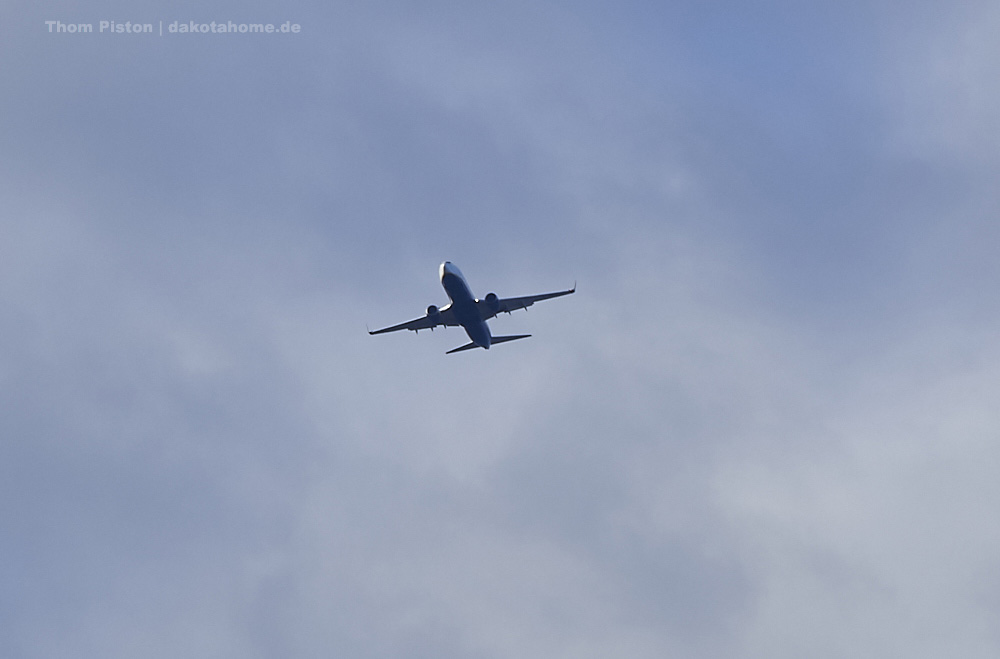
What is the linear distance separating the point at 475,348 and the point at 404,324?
411 inches

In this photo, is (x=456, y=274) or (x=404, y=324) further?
(x=404, y=324)

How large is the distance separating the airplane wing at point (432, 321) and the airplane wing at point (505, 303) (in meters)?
4.05

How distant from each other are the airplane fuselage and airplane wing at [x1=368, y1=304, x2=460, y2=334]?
1.88m

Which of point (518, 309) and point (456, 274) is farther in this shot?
point (518, 309)

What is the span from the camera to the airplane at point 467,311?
129 meters

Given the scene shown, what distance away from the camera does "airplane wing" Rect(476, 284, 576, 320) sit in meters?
135

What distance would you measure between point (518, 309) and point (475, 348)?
742cm

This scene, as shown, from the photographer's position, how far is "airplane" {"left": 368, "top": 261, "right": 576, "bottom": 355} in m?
129

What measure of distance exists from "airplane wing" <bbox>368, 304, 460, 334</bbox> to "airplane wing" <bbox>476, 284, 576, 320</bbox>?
405 centimetres

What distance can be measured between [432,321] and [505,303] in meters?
9.46

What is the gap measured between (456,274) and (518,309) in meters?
14.4

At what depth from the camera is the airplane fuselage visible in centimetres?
12875

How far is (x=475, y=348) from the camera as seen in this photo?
13912cm

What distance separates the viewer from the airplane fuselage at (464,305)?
12875 centimetres
